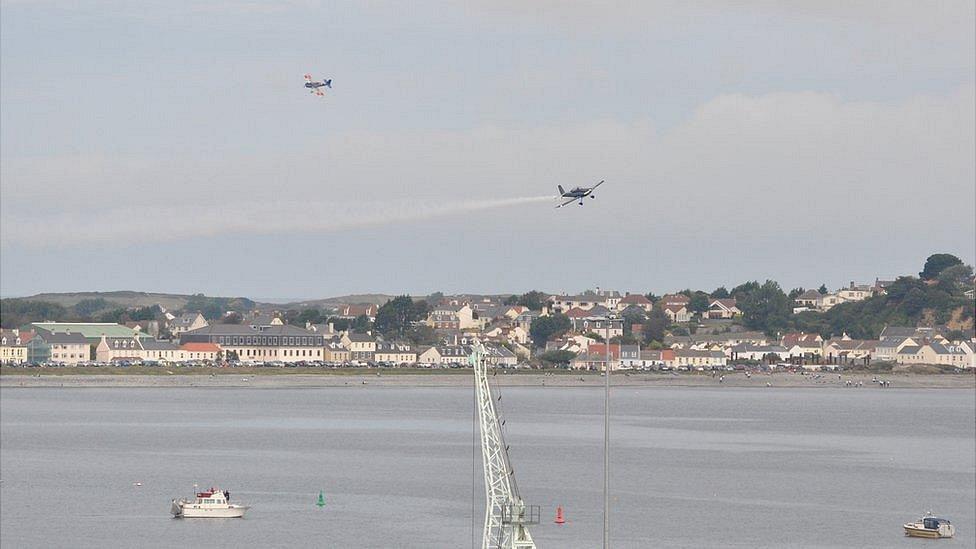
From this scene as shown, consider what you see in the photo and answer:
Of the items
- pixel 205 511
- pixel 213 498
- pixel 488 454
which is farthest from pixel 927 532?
pixel 205 511

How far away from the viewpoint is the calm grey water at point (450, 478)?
71.9 metres

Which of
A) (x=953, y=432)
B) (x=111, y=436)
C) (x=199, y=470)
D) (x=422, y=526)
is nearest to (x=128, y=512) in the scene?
(x=422, y=526)

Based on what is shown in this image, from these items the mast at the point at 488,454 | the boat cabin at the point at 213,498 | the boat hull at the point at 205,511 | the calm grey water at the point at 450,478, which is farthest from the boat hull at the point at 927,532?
the boat cabin at the point at 213,498

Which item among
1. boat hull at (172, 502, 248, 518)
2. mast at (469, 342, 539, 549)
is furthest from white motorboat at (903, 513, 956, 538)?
boat hull at (172, 502, 248, 518)

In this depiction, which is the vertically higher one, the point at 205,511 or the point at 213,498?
the point at 213,498

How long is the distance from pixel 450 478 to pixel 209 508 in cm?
2088

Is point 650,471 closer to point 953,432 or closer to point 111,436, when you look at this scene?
point 111,436

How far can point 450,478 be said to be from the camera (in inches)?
3711

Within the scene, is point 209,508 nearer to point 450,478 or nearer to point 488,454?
point 450,478

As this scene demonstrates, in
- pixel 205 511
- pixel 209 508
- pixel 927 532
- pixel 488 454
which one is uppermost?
pixel 488 454

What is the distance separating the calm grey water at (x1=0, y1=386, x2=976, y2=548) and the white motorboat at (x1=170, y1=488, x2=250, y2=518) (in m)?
0.77

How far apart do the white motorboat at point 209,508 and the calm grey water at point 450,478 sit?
2.52ft

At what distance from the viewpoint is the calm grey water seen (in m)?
→ 71.9

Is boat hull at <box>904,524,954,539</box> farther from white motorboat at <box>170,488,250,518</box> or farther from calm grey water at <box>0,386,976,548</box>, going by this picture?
white motorboat at <box>170,488,250,518</box>
